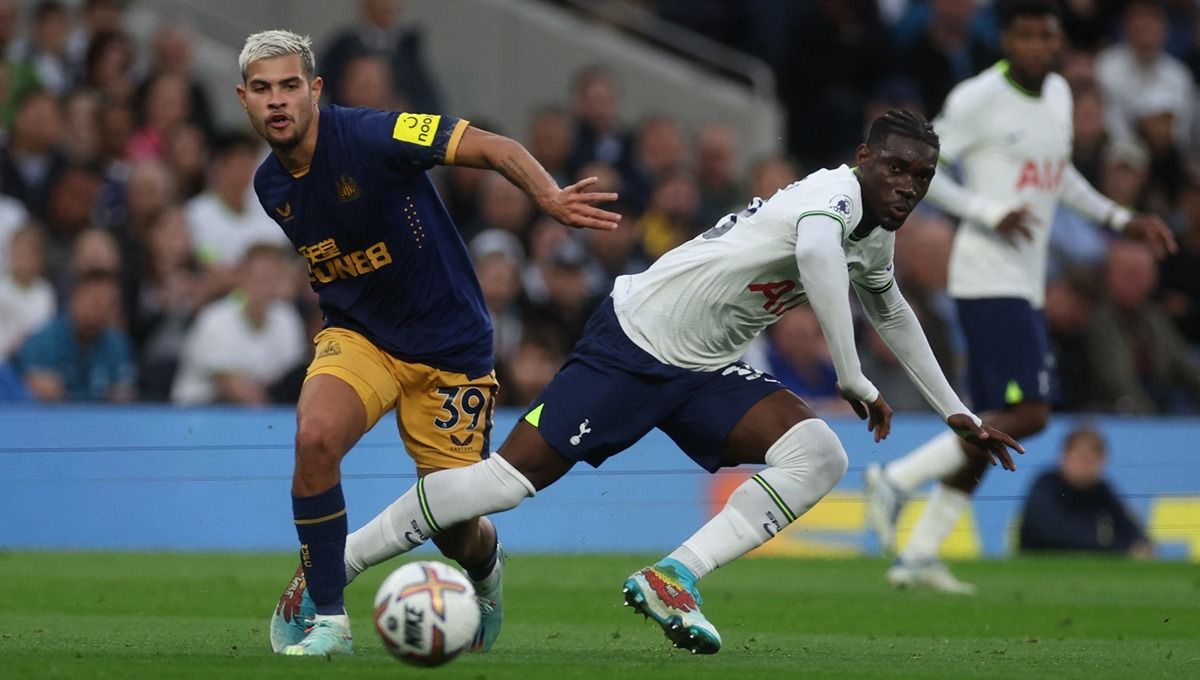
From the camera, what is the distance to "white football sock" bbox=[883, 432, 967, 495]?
11500 mm

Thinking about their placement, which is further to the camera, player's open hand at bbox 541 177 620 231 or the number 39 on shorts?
the number 39 on shorts

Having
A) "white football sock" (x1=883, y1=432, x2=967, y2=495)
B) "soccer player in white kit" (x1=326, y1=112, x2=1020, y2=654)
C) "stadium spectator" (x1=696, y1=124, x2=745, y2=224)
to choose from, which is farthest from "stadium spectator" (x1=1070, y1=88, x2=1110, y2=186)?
"soccer player in white kit" (x1=326, y1=112, x2=1020, y2=654)

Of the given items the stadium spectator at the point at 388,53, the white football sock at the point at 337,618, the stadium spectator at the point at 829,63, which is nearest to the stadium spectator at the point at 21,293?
the stadium spectator at the point at 388,53

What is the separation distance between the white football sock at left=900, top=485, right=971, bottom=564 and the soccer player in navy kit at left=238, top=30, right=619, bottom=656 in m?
3.93

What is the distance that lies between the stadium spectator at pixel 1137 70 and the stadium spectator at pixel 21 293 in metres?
10.7

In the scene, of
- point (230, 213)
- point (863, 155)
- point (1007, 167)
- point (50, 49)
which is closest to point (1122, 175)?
point (1007, 167)

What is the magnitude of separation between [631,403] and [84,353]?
24.5 ft

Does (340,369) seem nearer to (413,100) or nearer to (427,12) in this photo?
(413,100)

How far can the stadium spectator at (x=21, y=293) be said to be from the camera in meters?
Answer: 13.9

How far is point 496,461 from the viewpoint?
764 centimetres

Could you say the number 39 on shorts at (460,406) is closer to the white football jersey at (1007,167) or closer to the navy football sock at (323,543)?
the navy football sock at (323,543)

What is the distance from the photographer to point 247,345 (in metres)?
14.5

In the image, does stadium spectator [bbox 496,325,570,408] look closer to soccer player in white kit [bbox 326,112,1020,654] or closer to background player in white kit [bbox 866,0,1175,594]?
background player in white kit [bbox 866,0,1175,594]

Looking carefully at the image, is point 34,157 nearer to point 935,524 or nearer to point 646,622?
point 935,524
